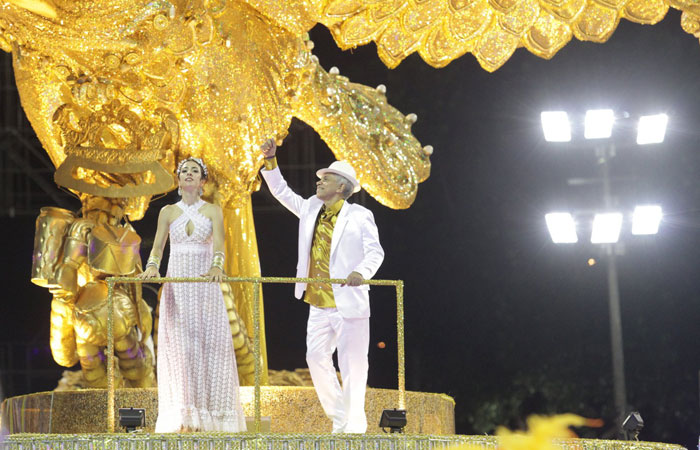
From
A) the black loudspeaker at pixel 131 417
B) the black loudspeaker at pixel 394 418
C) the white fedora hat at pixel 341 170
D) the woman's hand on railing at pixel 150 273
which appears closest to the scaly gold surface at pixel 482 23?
the white fedora hat at pixel 341 170

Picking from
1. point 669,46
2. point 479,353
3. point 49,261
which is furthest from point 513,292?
point 49,261

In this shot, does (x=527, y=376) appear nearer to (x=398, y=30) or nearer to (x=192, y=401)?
(x=398, y=30)

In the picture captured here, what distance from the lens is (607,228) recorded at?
764cm

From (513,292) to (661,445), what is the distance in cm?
381

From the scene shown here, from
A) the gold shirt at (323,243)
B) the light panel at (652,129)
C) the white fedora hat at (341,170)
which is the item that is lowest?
the gold shirt at (323,243)

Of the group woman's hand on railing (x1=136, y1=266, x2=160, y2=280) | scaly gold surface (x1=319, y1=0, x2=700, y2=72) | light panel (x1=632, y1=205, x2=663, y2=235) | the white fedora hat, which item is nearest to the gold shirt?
the white fedora hat

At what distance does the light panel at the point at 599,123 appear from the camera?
764 centimetres

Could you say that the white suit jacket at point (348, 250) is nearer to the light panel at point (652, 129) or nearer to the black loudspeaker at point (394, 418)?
the black loudspeaker at point (394, 418)

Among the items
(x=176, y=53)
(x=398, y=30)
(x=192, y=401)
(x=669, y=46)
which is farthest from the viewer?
(x=669, y=46)

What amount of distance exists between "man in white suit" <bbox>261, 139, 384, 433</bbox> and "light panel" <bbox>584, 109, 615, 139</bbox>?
2766 mm

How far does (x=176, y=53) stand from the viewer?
624 cm

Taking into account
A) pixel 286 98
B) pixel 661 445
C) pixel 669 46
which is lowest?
pixel 661 445

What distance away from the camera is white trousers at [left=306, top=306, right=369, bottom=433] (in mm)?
5383

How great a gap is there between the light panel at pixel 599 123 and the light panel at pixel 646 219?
0.59m
